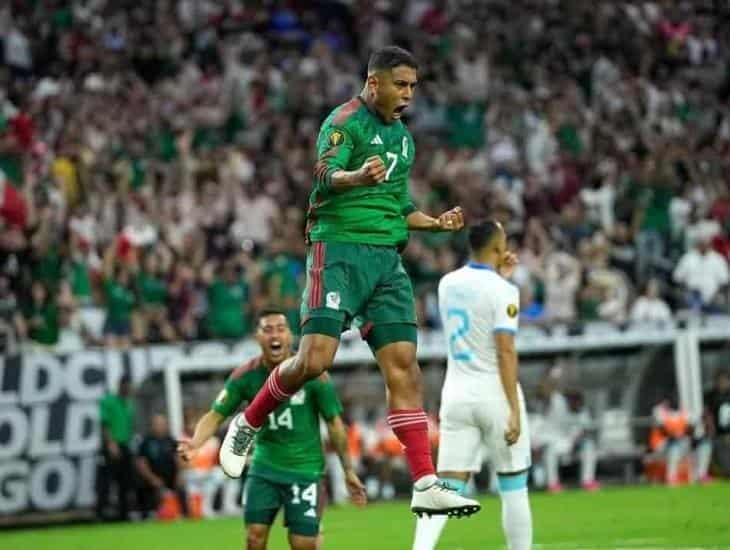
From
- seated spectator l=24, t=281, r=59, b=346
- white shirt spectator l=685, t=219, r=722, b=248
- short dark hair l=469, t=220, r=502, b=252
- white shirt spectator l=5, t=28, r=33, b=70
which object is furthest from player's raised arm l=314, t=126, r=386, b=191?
white shirt spectator l=685, t=219, r=722, b=248

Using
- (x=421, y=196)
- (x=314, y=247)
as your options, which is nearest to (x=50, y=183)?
(x=421, y=196)

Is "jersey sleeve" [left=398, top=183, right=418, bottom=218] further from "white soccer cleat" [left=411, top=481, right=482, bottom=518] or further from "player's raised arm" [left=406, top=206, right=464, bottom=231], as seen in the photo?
"white soccer cleat" [left=411, top=481, right=482, bottom=518]

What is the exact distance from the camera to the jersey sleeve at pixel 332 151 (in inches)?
387

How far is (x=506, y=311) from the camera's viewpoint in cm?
1220

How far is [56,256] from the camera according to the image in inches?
876

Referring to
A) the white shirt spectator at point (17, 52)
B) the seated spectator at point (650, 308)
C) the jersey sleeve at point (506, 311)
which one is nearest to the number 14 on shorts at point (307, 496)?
the jersey sleeve at point (506, 311)

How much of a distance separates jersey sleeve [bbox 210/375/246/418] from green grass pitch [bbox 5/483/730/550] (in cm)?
402

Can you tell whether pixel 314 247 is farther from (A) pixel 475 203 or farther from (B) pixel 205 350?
(A) pixel 475 203

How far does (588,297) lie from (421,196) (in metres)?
2.82

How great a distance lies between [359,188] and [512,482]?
2.82 metres

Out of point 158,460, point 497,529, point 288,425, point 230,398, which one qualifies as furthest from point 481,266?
point 158,460

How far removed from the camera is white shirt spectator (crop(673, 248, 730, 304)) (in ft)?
86.1

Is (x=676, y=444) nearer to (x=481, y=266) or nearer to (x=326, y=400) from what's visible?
(x=481, y=266)

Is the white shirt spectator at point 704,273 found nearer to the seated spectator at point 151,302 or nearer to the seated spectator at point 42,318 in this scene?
the seated spectator at point 151,302
